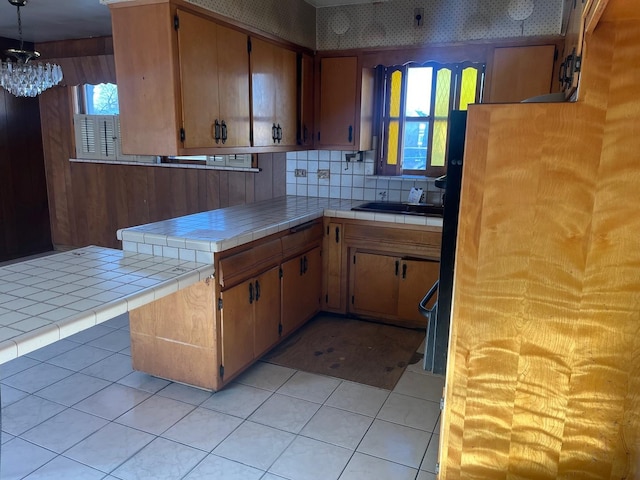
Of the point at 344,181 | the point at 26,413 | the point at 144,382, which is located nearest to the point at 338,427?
the point at 144,382

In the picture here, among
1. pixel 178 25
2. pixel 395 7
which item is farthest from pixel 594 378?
pixel 395 7

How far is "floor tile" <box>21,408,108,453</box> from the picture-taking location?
87.7 inches

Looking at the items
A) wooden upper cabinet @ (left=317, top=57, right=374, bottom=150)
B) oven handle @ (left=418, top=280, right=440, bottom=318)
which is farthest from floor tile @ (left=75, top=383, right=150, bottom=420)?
wooden upper cabinet @ (left=317, top=57, right=374, bottom=150)

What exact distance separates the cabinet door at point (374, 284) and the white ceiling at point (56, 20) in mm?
2715

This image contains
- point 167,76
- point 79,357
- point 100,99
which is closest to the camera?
point 167,76

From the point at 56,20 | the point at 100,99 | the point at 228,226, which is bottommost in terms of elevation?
the point at 228,226

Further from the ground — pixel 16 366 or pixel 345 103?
pixel 345 103

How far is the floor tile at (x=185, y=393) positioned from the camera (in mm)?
2605

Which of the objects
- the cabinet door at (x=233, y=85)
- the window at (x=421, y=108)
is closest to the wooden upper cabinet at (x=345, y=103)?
the window at (x=421, y=108)

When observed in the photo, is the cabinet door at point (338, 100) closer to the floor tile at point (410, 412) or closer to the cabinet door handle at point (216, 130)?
the cabinet door handle at point (216, 130)

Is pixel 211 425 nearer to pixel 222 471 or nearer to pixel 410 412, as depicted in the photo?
pixel 222 471

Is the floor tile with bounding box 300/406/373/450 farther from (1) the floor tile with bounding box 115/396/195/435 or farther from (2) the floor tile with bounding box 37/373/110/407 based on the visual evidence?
(2) the floor tile with bounding box 37/373/110/407

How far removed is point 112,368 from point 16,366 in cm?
59

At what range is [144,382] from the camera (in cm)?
278
